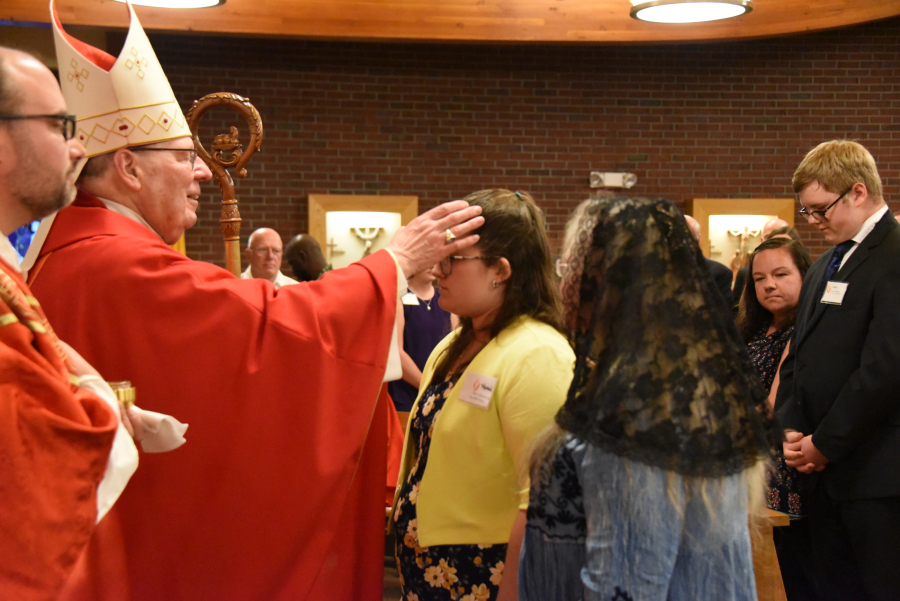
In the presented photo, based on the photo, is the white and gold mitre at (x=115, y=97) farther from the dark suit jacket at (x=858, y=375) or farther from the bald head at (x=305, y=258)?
the bald head at (x=305, y=258)

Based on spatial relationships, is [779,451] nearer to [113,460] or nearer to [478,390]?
[478,390]

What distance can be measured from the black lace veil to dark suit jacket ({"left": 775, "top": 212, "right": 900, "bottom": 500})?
1462 millimetres

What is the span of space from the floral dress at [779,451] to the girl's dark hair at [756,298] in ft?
0.12

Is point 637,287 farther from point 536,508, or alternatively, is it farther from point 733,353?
point 536,508

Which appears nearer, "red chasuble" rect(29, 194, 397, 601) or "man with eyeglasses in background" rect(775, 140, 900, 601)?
"red chasuble" rect(29, 194, 397, 601)

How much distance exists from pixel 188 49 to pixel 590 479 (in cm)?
655

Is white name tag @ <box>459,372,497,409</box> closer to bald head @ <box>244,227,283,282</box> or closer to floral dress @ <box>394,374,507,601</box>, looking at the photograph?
floral dress @ <box>394,374,507,601</box>

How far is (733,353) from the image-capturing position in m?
1.20

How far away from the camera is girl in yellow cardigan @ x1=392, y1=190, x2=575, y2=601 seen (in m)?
1.51

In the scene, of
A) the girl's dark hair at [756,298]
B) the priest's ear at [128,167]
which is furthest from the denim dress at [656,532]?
the girl's dark hair at [756,298]

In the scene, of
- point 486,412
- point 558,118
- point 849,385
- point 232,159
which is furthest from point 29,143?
point 558,118

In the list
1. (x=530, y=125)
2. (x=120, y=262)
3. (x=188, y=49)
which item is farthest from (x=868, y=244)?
(x=188, y=49)

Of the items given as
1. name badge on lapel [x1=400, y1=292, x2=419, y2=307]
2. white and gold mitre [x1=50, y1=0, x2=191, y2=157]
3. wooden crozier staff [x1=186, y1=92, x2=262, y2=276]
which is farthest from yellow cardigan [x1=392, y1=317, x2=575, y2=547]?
name badge on lapel [x1=400, y1=292, x2=419, y2=307]

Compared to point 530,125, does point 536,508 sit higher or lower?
lower
